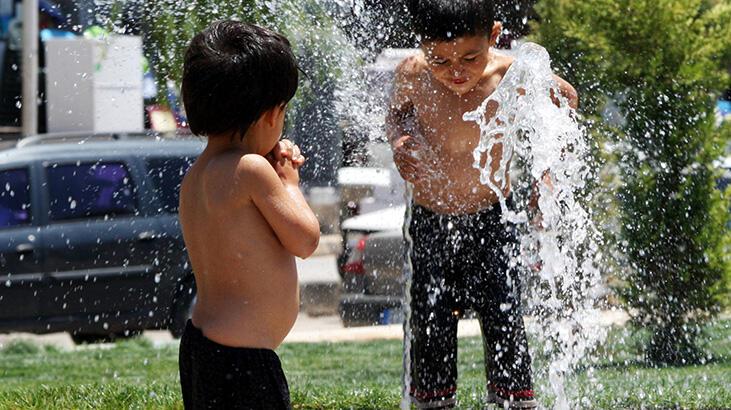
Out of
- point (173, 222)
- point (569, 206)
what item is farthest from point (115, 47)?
point (569, 206)

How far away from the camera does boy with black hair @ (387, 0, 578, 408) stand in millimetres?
3811

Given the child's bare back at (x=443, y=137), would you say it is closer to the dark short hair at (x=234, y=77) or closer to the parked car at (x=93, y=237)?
the dark short hair at (x=234, y=77)

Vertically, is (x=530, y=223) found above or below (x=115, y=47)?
above

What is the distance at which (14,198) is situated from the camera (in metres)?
7.85

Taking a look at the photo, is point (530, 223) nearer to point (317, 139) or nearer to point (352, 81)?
point (352, 81)

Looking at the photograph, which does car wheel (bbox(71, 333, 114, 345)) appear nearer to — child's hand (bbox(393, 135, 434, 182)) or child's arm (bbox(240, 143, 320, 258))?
child's hand (bbox(393, 135, 434, 182))

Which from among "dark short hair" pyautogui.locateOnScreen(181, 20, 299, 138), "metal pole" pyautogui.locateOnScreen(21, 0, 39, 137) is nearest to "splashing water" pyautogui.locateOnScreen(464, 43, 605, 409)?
"dark short hair" pyautogui.locateOnScreen(181, 20, 299, 138)

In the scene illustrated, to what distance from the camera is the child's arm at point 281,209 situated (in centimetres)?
278

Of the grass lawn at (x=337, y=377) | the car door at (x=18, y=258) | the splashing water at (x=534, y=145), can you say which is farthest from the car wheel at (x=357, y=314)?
the splashing water at (x=534, y=145)

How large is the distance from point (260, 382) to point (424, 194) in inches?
50.5

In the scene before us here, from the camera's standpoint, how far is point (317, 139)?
20.1 feet

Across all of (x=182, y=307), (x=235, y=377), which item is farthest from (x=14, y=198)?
(x=235, y=377)

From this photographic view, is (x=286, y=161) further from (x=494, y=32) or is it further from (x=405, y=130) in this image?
(x=494, y=32)

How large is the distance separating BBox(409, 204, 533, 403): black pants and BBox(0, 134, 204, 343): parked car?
4.06m
